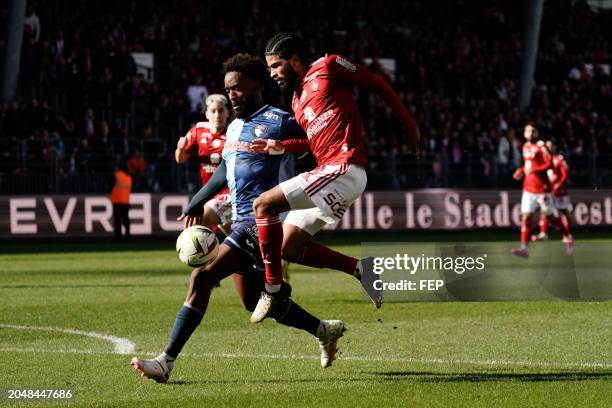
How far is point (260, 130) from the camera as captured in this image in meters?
8.77

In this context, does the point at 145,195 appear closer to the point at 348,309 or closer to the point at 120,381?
the point at 348,309

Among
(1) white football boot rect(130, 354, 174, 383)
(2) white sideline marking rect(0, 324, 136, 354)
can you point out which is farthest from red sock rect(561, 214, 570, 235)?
(1) white football boot rect(130, 354, 174, 383)

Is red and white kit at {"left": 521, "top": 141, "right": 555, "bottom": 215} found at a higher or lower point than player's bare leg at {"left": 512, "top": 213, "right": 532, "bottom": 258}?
higher

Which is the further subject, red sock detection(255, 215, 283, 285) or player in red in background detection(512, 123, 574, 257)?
player in red in background detection(512, 123, 574, 257)

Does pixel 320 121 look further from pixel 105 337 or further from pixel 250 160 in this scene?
pixel 105 337

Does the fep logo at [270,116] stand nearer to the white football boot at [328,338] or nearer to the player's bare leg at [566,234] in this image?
the white football boot at [328,338]

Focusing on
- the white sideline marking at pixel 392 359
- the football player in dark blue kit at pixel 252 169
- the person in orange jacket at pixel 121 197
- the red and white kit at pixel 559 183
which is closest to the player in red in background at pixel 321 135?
the football player in dark blue kit at pixel 252 169

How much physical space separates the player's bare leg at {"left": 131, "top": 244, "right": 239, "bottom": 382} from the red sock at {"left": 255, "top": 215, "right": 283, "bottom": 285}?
22 cm

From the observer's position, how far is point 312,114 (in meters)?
8.98

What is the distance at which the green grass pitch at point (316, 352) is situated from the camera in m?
7.90

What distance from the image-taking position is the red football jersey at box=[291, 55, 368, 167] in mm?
8914

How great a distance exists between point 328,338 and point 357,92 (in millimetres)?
26649

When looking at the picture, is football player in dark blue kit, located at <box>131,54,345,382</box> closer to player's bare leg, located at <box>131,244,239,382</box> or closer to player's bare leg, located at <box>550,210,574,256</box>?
player's bare leg, located at <box>131,244,239,382</box>

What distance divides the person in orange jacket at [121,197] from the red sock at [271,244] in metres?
18.5
